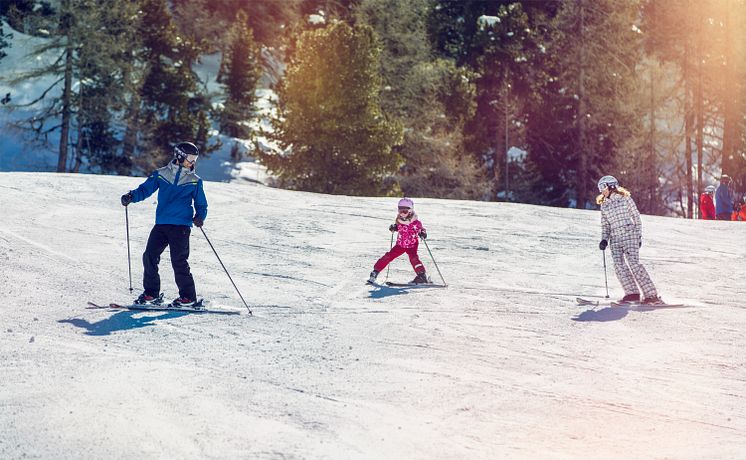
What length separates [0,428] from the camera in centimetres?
590

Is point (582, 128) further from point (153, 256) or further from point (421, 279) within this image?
point (153, 256)

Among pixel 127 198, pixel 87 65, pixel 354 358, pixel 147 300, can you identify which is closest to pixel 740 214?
pixel 147 300

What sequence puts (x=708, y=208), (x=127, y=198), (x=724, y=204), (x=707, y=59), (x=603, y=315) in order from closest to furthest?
(x=127, y=198) → (x=603, y=315) → (x=724, y=204) → (x=708, y=208) → (x=707, y=59)

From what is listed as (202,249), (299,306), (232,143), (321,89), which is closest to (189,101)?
(232,143)

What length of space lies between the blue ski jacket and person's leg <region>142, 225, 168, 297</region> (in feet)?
0.44

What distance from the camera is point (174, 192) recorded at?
941 cm

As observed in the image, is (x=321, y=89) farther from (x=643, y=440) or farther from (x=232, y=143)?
(x=643, y=440)

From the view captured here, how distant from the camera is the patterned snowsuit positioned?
A: 11156 millimetres

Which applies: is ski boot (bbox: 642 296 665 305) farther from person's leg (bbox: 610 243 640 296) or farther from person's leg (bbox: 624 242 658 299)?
person's leg (bbox: 610 243 640 296)

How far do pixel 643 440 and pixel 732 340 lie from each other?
12.8 feet

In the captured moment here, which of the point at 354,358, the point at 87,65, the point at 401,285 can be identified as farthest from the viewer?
the point at 87,65

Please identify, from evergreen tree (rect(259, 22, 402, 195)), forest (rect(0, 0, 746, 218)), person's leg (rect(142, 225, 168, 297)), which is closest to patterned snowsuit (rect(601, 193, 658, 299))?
person's leg (rect(142, 225, 168, 297))

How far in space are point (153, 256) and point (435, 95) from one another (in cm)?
3290

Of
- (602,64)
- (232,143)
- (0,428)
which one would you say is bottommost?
(0,428)
